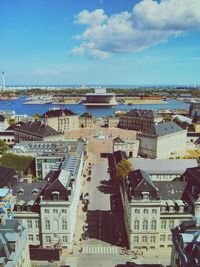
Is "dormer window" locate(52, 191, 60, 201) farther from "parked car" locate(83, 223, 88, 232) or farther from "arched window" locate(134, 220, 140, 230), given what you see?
"arched window" locate(134, 220, 140, 230)

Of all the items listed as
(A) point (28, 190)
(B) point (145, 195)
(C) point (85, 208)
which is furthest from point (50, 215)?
(B) point (145, 195)

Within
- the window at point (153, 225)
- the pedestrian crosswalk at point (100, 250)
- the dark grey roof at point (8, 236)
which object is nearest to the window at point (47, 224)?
the pedestrian crosswalk at point (100, 250)

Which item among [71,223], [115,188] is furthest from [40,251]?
[115,188]

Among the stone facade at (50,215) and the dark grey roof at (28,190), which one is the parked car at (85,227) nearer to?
the stone facade at (50,215)

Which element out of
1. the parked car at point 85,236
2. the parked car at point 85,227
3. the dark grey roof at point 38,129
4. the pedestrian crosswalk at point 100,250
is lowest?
the pedestrian crosswalk at point 100,250

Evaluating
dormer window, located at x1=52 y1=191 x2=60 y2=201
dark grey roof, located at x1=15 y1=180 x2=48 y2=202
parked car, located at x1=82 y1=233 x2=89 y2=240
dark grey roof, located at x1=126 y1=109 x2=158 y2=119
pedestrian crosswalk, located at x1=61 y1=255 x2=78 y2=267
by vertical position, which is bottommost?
pedestrian crosswalk, located at x1=61 y1=255 x2=78 y2=267

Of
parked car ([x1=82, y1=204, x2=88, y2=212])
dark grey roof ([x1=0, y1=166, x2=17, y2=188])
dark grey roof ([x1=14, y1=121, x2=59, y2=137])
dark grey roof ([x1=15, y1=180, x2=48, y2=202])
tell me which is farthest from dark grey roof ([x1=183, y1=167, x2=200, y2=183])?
dark grey roof ([x1=14, y1=121, x2=59, y2=137])
